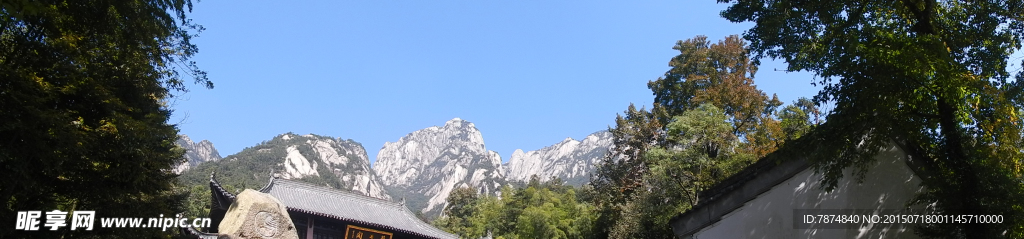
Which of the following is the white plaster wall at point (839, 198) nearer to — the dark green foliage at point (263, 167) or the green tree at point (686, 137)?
the green tree at point (686, 137)

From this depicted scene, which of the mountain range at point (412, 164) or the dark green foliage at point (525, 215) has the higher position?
the mountain range at point (412, 164)

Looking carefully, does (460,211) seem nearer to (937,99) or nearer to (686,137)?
(686,137)

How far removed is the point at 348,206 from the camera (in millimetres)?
24188

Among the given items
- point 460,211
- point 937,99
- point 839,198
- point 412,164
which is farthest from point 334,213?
point 412,164

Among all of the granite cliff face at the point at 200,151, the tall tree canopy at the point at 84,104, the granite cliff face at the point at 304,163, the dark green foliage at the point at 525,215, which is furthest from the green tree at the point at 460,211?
the granite cliff face at the point at 200,151

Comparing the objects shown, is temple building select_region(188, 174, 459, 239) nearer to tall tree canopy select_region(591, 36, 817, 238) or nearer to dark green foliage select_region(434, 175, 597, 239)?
dark green foliage select_region(434, 175, 597, 239)

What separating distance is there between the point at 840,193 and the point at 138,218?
13.1m

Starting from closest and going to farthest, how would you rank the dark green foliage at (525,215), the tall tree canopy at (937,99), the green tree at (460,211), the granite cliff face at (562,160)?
the tall tree canopy at (937,99) < the dark green foliage at (525,215) < the green tree at (460,211) < the granite cliff face at (562,160)

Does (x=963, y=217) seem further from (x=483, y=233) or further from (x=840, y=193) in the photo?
(x=483, y=233)

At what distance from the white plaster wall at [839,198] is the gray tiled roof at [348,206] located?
54.7 feet

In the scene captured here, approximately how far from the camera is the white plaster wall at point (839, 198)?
23.3 feet

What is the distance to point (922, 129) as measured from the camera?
6715 mm

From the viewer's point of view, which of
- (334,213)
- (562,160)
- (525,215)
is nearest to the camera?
(334,213)

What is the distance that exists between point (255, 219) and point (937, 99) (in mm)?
10327
